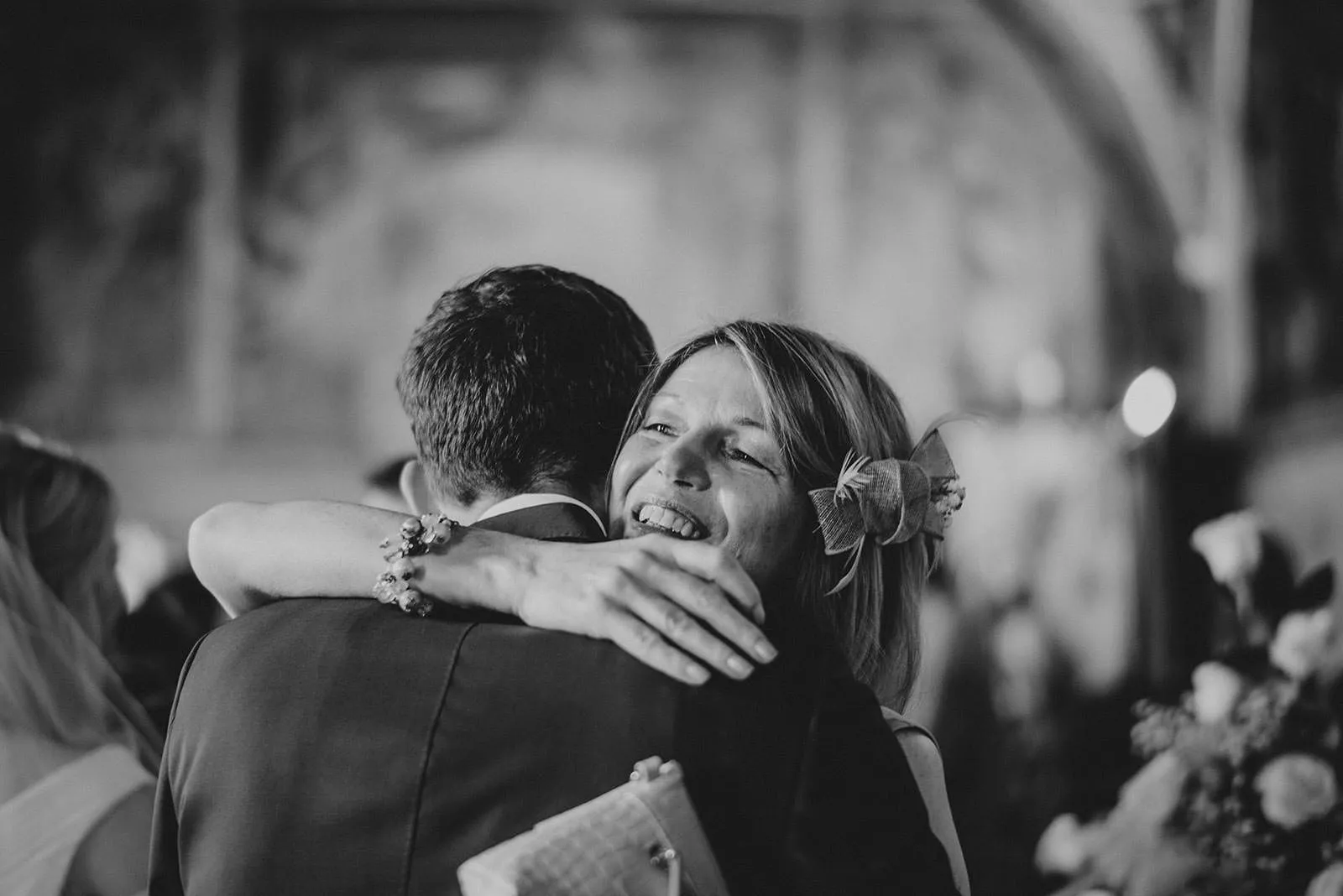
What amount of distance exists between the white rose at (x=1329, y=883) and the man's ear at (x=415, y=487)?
2.09 metres

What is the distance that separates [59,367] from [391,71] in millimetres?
3054

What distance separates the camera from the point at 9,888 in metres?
2.26

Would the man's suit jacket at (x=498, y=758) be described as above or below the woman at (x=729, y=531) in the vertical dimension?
below

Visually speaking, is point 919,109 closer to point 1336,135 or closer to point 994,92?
point 994,92

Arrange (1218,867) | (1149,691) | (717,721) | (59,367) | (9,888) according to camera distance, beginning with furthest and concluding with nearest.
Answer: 1. (59,367)
2. (1149,691)
3. (1218,867)
4. (9,888)
5. (717,721)

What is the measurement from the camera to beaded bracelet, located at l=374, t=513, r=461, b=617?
1.72 m

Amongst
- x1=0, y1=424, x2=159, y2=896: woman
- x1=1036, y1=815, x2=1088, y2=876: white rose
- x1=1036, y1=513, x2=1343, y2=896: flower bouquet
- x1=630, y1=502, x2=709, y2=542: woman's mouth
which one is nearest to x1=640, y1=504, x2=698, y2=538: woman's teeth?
x1=630, y1=502, x2=709, y2=542: woman's mouth

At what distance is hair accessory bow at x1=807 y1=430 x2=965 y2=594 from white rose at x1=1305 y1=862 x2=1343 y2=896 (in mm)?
1484

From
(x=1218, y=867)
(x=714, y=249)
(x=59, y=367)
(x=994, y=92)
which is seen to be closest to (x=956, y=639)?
(x=714, y=249)

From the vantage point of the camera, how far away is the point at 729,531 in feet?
6.61

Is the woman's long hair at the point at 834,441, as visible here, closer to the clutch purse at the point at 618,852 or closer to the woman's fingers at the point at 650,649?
the woman's fingers at the point at 650,649

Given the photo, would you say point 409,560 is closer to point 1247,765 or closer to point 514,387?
point 514,387

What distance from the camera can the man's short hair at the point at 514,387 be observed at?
6.25 feet

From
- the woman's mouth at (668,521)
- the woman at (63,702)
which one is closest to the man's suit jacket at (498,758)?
the woman's mouth at (668,521)
